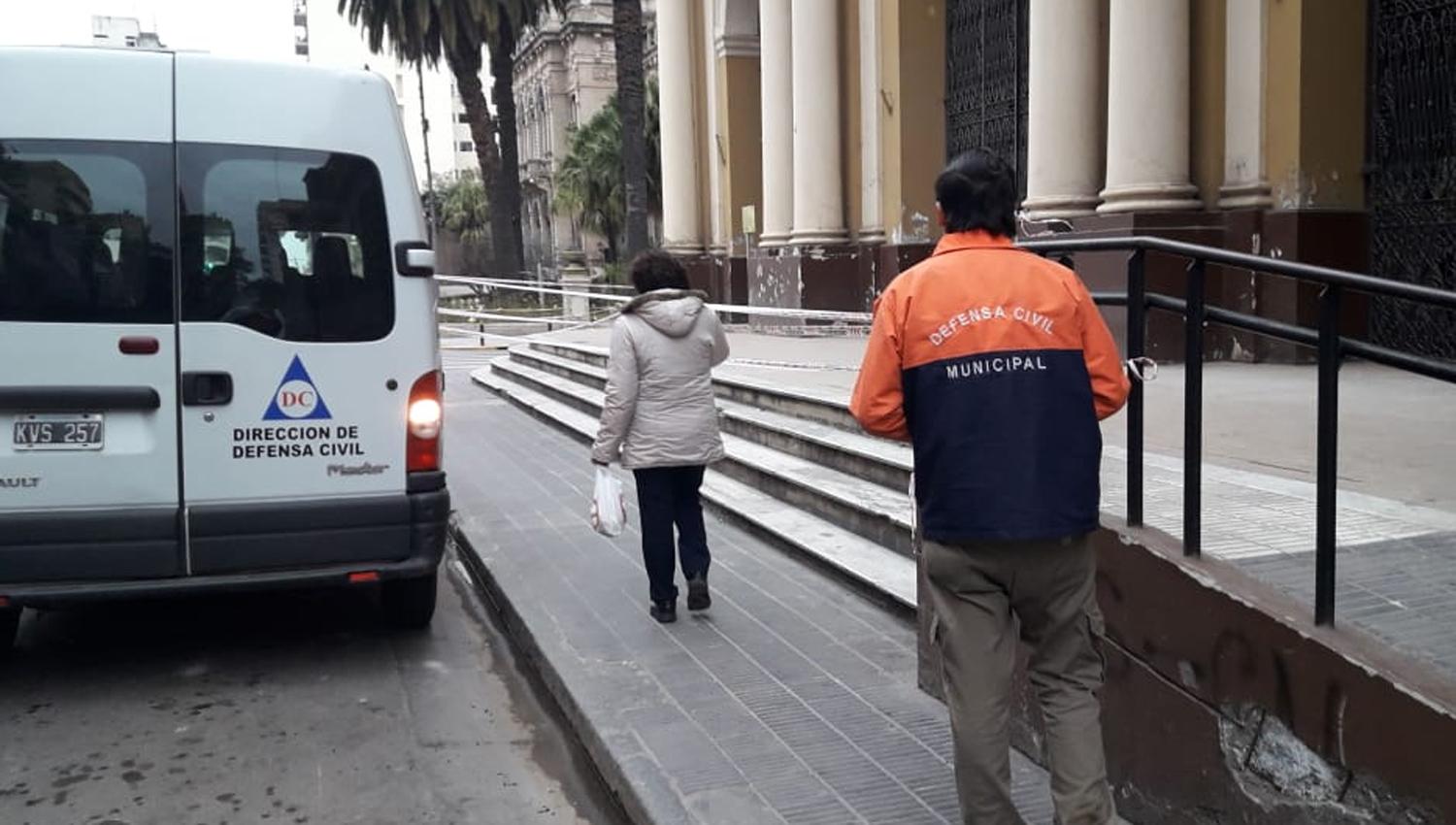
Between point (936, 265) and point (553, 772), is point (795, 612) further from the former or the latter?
point (936, 265)

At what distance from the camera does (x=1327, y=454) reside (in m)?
3.22

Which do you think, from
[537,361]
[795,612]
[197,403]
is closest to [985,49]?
[537,361]

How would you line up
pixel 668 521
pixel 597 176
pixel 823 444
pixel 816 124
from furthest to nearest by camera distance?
pixel 597 176 < pixel 816 124 < pixel 823 444 < pixel 668 521

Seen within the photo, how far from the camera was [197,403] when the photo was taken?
17.5ft

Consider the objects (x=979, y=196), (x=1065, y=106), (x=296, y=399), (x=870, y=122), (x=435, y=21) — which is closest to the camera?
(x=979, y=196)

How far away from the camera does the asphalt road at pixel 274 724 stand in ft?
14.3

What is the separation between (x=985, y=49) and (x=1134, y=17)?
4806 mm

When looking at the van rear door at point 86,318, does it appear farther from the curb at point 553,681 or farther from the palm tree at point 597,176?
the palm tree at point 597,176

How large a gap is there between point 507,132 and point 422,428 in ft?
102

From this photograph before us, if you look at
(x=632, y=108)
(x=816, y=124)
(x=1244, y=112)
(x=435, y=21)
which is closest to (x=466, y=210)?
(x=435, y=21)

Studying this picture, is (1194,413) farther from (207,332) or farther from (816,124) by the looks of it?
(816,124)

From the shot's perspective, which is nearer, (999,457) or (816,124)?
(999,457)

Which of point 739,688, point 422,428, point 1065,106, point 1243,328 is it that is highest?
point 1065,106

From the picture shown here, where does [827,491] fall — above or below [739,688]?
above
